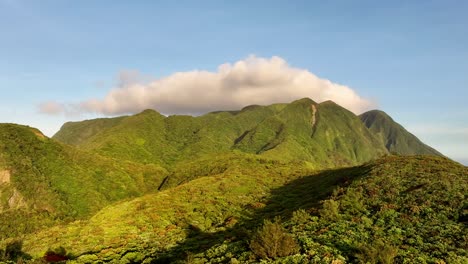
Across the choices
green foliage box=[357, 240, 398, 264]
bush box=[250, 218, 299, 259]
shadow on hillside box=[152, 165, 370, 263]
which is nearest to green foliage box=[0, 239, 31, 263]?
shadow on hillside box=[152, 165, 370, 263]

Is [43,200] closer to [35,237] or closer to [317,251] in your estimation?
[35,237]

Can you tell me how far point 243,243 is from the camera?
20562 mm

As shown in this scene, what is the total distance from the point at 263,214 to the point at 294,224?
14.9 metres

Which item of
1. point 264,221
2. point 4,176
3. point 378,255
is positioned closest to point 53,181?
point 4,176

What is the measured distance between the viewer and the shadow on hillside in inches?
1053

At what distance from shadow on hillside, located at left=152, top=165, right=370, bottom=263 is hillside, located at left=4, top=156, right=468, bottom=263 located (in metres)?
0.19

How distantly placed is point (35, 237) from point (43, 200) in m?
59.1

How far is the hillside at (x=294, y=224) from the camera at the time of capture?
17703mm

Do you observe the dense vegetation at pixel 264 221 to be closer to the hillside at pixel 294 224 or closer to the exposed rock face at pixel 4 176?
the hillside at pixel 294 224

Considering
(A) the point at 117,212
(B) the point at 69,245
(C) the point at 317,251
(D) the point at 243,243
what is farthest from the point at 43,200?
(C) the point at 317,251

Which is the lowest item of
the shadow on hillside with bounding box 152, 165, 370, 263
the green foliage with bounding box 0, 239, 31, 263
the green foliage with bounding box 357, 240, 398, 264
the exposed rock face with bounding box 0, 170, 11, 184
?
the green foliage with bounding box 0, 239, 31, 263

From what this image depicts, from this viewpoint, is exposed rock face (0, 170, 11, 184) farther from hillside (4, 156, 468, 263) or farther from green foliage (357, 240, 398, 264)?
green foliage (357, 240, 398, 264)

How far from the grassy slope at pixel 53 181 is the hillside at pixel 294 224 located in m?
47.4

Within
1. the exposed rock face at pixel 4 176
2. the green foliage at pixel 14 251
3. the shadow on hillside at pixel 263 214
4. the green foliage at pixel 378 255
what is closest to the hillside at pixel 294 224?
the green foliage at pixel 378 255
